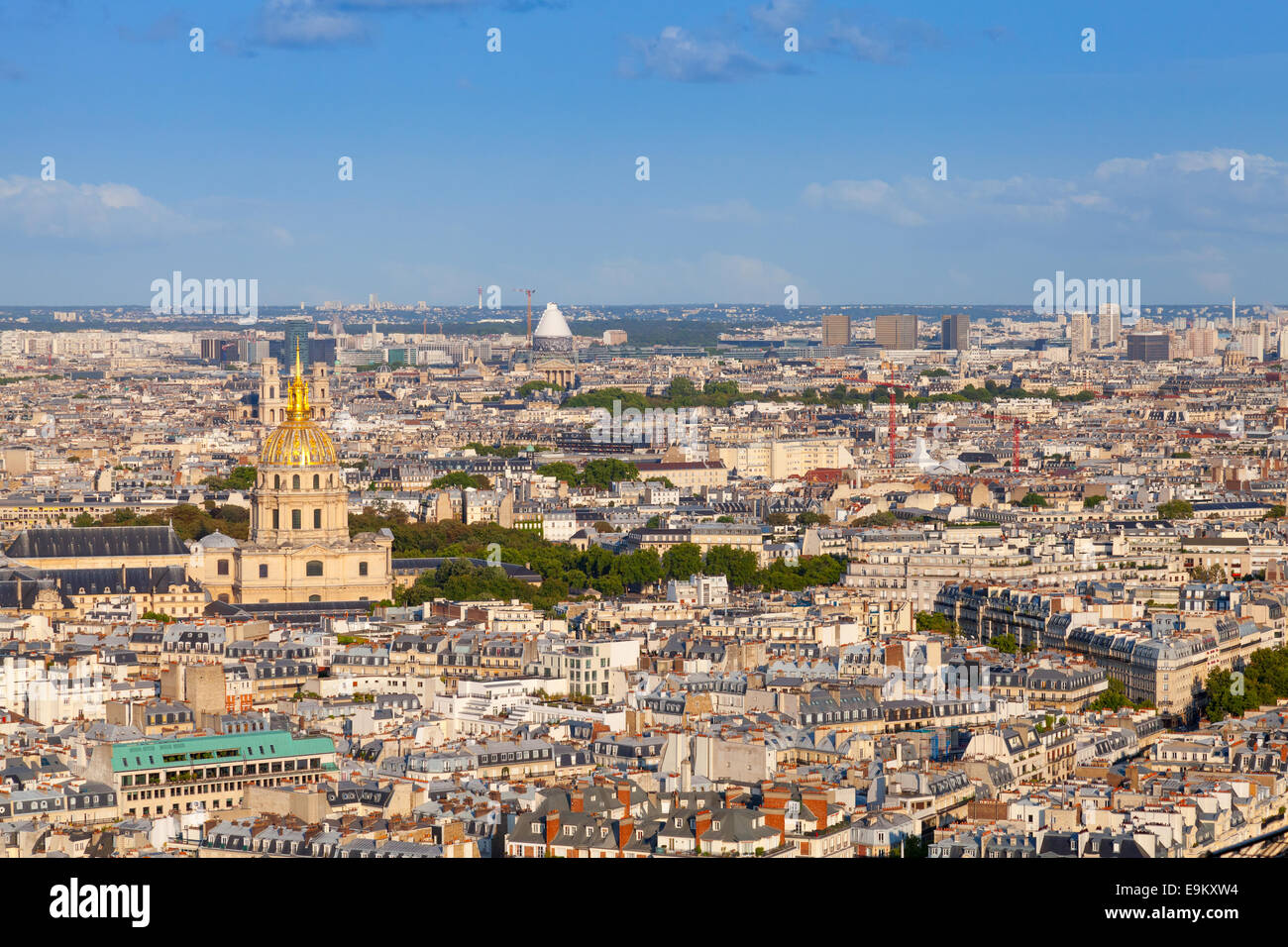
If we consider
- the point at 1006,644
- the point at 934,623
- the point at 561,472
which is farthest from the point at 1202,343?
the point at 1006,644

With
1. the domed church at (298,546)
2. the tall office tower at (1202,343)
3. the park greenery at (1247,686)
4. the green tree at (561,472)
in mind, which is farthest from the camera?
the tall office tower at (1202,343)

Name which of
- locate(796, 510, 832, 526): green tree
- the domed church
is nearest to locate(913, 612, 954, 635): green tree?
the domed church

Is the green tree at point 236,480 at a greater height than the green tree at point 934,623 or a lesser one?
greater

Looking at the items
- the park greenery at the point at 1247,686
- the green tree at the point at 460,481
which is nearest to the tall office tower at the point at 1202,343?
the green tree at the point at 460,481

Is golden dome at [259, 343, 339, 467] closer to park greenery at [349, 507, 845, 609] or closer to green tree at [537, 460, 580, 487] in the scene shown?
park greenery at [349, 507, 845, 609]

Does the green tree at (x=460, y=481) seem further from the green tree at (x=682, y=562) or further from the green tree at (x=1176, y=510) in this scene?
the green tree at (x=682, y=562)

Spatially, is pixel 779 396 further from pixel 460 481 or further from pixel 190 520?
pixel 190 520
